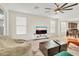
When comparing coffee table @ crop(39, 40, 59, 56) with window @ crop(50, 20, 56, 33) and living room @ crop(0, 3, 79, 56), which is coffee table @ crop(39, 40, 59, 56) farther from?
window @ crop(50, 20, 56, 33)

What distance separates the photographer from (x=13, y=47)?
156 centimetres

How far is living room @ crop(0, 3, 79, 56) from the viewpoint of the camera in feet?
5.12

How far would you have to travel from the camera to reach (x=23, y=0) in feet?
4.93

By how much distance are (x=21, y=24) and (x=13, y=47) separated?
43 cm

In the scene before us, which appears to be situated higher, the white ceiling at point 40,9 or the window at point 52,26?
the white ceiling at point 40,9

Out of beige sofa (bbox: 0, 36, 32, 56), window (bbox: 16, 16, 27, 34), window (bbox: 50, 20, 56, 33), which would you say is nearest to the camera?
beige sofa (bbox: 0, 36, 32, 56)

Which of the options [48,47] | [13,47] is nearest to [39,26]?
[48,47]

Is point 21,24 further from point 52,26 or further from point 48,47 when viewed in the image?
point 48,47

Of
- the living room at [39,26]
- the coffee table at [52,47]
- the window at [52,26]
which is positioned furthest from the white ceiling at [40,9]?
the coffee table at [52,47]

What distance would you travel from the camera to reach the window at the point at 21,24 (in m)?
1.63

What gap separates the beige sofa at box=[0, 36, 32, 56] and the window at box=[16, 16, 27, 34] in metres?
0.20

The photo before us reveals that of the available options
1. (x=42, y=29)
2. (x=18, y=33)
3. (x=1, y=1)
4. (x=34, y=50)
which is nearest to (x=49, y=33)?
(x=42, y=29)

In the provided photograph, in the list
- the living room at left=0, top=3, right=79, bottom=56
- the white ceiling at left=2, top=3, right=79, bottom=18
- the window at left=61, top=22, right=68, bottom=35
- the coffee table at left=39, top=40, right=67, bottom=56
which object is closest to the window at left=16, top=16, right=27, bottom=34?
the living room at left=0, top=3, right=79, bottom=56

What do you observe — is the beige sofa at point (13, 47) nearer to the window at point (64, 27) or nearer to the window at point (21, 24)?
the window at point (21, 24)
